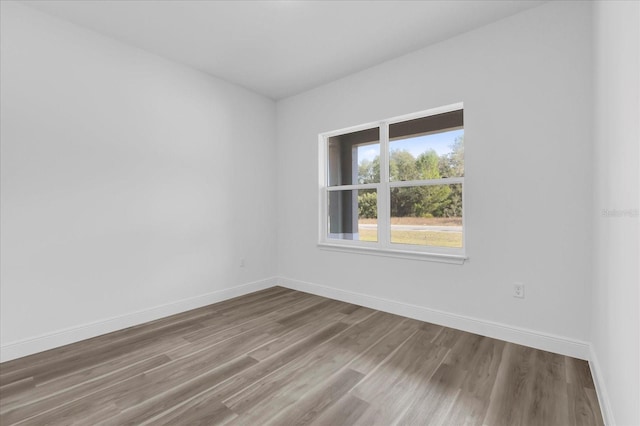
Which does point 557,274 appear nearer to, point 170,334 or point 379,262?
point 379,262

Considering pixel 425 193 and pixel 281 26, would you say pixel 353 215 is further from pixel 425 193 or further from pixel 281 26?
pixel 281 26

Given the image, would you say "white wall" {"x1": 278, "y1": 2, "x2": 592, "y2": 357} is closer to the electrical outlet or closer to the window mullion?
the electrical outlet

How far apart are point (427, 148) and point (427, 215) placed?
0.74m

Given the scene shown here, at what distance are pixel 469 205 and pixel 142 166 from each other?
338cm

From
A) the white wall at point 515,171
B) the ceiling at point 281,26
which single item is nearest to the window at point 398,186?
the white wall at point 515,171

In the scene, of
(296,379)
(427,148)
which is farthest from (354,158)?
(296,379)

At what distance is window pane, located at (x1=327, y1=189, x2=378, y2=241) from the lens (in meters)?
3.64

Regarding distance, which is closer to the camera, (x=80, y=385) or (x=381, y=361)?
(x=80, y=385)

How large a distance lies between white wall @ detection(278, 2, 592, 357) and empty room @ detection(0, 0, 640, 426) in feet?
0.06

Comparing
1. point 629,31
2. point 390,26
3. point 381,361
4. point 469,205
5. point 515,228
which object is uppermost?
point 390,26

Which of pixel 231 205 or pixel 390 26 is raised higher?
pixel 390 26

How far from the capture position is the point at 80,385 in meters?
1.95

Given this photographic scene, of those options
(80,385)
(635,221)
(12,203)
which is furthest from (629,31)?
(12,203)

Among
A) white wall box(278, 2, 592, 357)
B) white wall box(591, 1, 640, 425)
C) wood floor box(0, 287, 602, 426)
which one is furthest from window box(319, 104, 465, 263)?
white wall box(591, 1, 640, 425)
